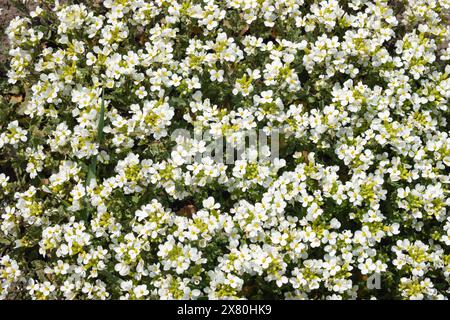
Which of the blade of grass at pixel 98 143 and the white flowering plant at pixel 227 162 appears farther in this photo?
the blade of grass at pixel 98 143

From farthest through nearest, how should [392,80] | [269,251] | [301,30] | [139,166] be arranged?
[301,30]
[392,80]
[139,166]
[269,251]

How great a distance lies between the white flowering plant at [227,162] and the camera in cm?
442

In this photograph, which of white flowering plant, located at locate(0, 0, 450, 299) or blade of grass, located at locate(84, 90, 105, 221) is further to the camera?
blade of grass, located at locate(84, 90, 105, 221)

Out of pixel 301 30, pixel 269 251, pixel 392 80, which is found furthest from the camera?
pixel 301 30

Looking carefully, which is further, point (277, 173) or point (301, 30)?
point (301, 30)

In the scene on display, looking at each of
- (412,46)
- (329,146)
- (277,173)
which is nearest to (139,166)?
(277,173)

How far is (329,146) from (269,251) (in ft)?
3.81

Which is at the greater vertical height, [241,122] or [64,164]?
[241,122]

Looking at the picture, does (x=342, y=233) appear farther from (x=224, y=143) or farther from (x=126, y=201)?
(x=126, y=201)

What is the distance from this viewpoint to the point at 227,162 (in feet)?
15.7

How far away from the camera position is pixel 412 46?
508 centimetres

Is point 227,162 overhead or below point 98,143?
below

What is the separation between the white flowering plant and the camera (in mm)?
4422
